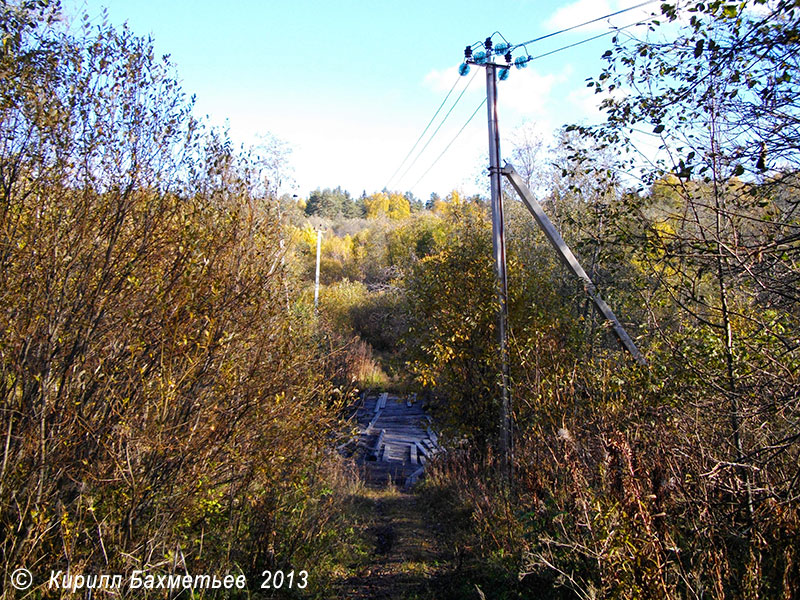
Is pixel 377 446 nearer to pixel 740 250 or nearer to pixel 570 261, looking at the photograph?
pixel 570 261

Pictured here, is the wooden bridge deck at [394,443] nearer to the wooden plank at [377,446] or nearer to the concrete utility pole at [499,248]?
the wooden plank at [377,446]

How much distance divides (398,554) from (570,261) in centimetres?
422

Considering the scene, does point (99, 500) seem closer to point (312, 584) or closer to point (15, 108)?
point (312, 584)

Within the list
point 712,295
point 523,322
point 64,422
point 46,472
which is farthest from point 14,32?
point 712,295

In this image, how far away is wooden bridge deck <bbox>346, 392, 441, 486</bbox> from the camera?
441 inches

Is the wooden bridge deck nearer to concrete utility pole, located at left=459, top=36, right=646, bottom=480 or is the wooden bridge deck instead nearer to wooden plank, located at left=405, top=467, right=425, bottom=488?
wooden plank, located at left=405, top=467, right=425, bottom=488

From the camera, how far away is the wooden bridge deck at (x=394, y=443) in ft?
36.7

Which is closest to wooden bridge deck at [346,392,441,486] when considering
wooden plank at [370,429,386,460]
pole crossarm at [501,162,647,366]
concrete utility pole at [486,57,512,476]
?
wooden plank at [370,429,386,460]

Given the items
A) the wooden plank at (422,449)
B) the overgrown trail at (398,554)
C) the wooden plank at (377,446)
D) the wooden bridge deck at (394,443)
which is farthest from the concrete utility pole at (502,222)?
the wooden plank at (377,446)

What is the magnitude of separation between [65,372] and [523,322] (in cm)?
584

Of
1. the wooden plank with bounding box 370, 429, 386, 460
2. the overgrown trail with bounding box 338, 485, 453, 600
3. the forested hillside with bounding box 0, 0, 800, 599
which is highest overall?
the forested hillside with bounding box 0, 0, 800, 599

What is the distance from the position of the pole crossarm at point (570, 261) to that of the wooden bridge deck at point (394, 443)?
3.33 metres

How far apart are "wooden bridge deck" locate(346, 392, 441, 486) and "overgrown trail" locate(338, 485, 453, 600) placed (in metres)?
1.14

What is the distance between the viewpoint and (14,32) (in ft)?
12.9
